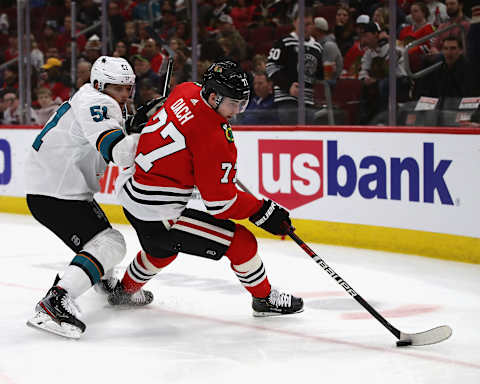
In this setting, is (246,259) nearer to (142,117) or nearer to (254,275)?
(254,275)

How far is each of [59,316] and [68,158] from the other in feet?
2.28

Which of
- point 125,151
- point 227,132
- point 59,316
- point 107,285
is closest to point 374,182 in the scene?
point 107,285

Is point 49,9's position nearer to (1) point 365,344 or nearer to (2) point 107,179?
(2) point 107,179

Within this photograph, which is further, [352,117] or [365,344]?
[352,117]

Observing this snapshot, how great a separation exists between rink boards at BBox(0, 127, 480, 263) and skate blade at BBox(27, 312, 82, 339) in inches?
100

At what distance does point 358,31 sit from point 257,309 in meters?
2.75

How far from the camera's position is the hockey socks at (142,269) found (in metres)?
3.40

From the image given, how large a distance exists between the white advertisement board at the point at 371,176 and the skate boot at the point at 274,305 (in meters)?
1.65

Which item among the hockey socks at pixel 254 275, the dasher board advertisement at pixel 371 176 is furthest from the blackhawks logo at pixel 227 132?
the dasher board advertisement at pixel 371 176

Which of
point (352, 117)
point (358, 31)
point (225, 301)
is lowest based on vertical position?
point (225, 301)

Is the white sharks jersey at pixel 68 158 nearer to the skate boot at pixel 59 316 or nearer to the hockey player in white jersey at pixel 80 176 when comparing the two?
the hockey player in white jersey at pixel 80 176

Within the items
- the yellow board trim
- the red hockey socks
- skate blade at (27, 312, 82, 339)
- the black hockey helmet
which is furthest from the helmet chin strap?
the yellow board trim

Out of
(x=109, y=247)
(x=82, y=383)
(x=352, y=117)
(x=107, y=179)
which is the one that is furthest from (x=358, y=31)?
(x=82, y=383)

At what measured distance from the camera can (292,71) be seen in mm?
5891
